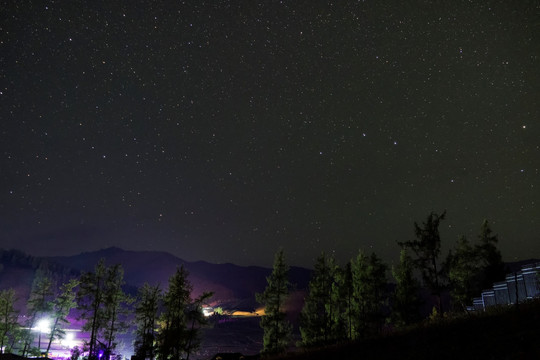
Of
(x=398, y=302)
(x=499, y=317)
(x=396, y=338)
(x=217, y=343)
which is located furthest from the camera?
(x=217, y=343)

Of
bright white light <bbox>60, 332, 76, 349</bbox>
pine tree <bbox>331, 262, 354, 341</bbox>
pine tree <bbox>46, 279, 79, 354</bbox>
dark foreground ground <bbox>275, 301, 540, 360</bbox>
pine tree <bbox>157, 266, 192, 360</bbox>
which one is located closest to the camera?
dark foreground ground <bbox>275, 301, 540, 360</bbox>

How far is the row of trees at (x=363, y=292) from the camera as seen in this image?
38.1m

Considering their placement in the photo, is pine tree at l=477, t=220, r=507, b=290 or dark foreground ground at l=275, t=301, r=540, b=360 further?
pine tree at l=477, t=220, r=507, b=290

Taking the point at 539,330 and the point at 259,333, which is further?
the point at 259,333

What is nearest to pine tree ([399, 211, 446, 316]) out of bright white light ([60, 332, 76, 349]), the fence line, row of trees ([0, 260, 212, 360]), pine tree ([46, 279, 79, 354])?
the fence line

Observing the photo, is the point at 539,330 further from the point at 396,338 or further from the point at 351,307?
the point at 351,307

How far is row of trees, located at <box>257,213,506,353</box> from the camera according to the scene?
38125 mm

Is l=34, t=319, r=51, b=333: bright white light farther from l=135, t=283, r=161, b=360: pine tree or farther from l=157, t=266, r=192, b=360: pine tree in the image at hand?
l=157, t=266, r=192, b=360: pine tree

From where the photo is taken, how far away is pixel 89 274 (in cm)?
3984

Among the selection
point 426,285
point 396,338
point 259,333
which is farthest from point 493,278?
point 259,333

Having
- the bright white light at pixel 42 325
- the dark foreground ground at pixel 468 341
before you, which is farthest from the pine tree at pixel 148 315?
the dark foreground ground at pixel 468 341

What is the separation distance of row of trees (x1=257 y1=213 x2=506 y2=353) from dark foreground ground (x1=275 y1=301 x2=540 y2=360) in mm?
21660

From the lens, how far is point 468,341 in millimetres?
12742

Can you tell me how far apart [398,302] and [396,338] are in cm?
2359
